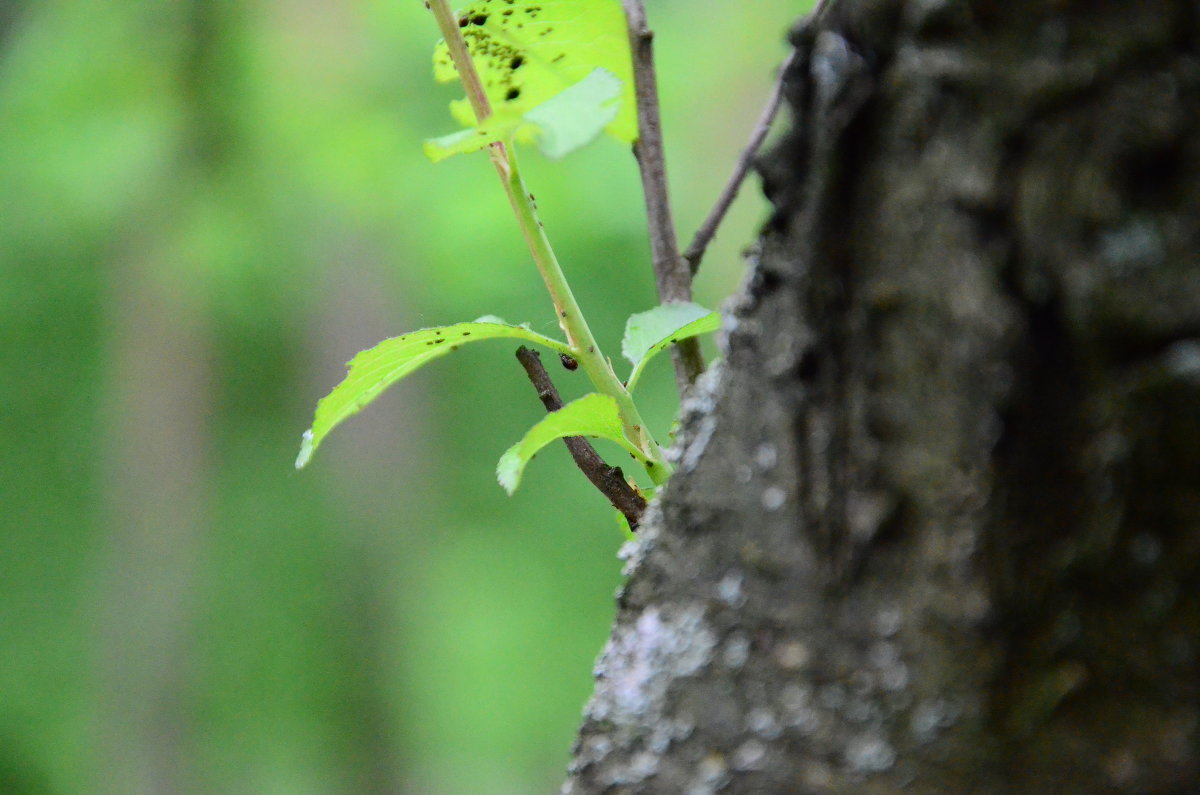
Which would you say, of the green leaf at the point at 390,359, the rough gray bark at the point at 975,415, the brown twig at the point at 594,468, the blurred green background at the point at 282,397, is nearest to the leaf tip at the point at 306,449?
the green leaf at the point at 390,359

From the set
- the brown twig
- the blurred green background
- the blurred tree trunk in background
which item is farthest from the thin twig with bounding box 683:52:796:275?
the blurred tree trunk in background

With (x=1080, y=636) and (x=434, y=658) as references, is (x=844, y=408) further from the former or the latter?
(x=434, y=658)

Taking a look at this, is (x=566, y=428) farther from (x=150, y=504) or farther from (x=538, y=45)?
(x=150, y=504)

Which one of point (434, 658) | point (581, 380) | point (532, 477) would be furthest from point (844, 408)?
point (434, 658)

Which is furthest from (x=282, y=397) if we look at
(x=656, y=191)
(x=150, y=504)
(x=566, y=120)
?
(x=566, y=120)

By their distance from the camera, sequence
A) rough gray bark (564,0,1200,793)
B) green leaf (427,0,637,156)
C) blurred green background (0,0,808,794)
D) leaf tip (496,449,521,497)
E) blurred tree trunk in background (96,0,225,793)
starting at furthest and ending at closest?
blurred tree trunk in background (96,0,225,793) → blurred green background (0,0,808,794) → green leaf (427,0,637,156) → leaf tip (496,449,521,497) → rough gray bark (564,0,1200,793)

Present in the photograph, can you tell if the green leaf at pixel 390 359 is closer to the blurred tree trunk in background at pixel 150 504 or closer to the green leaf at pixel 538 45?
the green leaf at pixel 538 45

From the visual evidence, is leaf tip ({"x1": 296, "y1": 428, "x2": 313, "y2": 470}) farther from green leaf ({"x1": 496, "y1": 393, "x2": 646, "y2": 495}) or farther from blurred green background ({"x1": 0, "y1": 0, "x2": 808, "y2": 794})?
blurred green background ({"x1": 0, "y1": 0, "x2": 808, "y2": 794})
